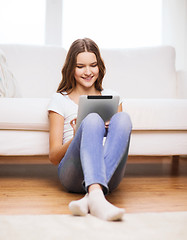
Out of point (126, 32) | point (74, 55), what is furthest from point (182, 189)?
point (126, 32)

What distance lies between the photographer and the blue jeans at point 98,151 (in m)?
1.22

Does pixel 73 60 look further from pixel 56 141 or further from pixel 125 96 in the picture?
pixel 125 96

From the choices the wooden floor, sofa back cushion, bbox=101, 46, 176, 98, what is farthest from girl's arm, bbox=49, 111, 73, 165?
sofa back cushion, bbox=101, 46, 176, 98

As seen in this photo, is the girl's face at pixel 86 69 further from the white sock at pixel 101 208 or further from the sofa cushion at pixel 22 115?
the white sock at pixel 101 208

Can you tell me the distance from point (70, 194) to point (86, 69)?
0.61 metres

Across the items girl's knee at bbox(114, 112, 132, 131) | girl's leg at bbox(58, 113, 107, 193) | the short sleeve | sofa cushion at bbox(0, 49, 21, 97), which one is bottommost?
girl's leg at bbox(58, 113, 107, 193)

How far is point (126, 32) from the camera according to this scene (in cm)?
363

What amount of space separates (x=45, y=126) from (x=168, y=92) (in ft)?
4.28

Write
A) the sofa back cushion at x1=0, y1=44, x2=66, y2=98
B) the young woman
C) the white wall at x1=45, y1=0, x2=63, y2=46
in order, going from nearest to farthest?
1. the young woman
2. the sofa back cushion at x1=0, y1=44, x2=66, y2=98
3. the white wall at x1=45, y1=0, x2=63, y2=46

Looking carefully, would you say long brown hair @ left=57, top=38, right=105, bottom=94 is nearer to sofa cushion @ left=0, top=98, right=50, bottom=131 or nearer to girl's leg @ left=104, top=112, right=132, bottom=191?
sofa cushion @ left=0, top=98, right=50, bottom=131

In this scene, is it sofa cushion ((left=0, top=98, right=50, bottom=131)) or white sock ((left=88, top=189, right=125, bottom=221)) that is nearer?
white sock ((left=88, top=189, right=125, bottom=221))

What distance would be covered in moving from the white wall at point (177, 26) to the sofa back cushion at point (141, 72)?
756 millimetres

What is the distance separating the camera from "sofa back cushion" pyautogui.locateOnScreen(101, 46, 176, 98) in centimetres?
281

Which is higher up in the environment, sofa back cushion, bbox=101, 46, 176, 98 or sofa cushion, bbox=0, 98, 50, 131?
sofa back cushion, bbox=101, 46, 176, 98
